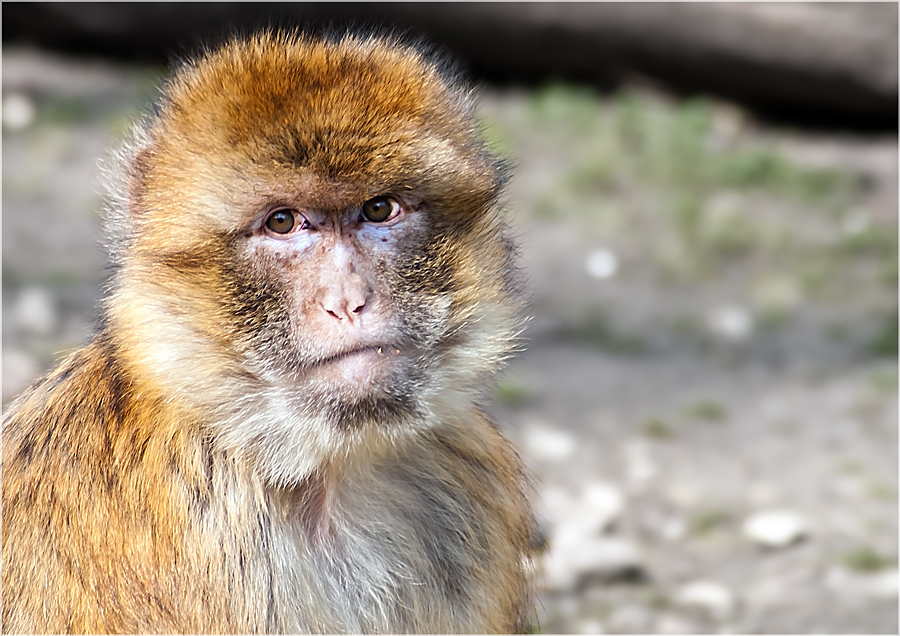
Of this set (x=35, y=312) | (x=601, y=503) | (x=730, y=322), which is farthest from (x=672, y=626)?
(x=35, y=312)

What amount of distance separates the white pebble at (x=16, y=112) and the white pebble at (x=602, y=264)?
4274mm

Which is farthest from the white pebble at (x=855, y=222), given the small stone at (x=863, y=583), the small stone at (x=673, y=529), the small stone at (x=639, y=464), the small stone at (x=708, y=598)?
the small stone at (x=708, y=598)

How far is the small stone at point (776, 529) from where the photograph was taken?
5.18 metres

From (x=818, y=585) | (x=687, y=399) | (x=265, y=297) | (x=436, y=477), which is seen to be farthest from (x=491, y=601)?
(x=687, y=399)

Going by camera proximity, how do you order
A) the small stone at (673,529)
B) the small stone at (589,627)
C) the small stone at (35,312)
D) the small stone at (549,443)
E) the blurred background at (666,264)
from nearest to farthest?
the small stone at (589,627), the blurred background at (666,264), the small stone at (673,529), the small stone at (549,443), the small stone at (35,312)

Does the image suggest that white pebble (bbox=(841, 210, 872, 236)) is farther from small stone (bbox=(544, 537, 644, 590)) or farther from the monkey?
the monkey

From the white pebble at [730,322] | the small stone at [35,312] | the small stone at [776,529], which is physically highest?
the white pebble at [730,322]

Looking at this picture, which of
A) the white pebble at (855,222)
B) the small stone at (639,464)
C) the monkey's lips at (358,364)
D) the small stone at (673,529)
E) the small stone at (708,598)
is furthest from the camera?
the white pebble at (855,222)

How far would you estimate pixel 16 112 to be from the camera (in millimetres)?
8078

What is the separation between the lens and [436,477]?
3.15 m

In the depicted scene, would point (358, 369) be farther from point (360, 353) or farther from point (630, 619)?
point (630, 619)

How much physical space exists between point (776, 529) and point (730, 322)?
2.05 meters

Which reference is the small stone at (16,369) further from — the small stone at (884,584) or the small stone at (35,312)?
the small stone at (884,584)

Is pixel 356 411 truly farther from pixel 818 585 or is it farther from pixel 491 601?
pixel 818 585
